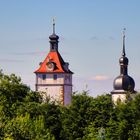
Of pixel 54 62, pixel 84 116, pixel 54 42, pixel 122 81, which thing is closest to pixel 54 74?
pixel 54 62

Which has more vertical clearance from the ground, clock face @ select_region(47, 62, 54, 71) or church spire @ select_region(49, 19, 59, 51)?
church spire @ select_region(49, 19, 59, 51)

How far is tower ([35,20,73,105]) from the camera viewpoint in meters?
180

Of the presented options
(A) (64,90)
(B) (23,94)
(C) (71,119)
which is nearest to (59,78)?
(A) (64,90)

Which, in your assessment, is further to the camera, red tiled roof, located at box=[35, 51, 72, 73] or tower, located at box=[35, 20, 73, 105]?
tower, located at box=[35, 20, 73, 105]

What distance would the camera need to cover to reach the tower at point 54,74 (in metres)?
180

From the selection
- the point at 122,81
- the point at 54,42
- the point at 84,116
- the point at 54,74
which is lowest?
the point at 84,116

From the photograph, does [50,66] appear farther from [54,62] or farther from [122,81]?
[122,81]

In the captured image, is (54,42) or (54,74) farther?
(54,42)

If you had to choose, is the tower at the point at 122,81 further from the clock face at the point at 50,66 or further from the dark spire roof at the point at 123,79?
the clock face at the point at 50,66

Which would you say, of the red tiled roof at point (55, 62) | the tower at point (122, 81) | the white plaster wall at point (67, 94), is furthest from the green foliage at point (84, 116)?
the tower at point (122, 81)

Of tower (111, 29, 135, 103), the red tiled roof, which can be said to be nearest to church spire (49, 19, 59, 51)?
the red tiled roof

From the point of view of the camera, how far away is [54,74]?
180375mm

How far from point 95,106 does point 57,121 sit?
428 centimetres

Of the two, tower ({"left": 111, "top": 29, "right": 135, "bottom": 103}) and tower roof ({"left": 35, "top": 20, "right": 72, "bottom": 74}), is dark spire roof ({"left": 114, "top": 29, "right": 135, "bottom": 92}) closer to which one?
tower ({"left": 111, "top": 29, "right": 135, "bottom": 103})
